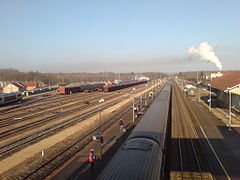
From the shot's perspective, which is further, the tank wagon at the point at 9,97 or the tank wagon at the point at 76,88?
the tank wagon at the point at 76,88

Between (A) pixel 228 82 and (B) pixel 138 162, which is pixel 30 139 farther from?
(A) pixel 228 82

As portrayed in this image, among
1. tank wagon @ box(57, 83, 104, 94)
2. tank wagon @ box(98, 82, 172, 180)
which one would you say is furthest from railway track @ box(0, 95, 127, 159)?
tank wagon @ box(57, 83, 104, 94)

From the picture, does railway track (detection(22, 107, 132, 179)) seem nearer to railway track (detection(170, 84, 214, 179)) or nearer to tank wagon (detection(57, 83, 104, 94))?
railway track (detection(170, 84, 214, 179))

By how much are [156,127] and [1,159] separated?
14.9 m

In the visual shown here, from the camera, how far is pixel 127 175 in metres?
7.46

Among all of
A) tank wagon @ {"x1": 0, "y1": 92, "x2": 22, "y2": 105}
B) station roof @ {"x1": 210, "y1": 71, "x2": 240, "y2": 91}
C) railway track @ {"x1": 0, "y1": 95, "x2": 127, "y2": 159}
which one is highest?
station roof @ {"x1": 210, "y1": 71, "x2": 240, "y2": 91}

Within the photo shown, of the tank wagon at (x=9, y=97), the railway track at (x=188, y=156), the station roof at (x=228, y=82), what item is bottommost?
the railway track at (x=188, y=156)

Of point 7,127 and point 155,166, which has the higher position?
point 155,166

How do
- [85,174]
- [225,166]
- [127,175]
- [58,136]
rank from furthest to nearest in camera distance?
[58,136] < [225,166] < [85,174] < [127,175]

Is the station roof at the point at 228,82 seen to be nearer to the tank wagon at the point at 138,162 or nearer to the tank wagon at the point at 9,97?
the tank wagon at the point at 138,162

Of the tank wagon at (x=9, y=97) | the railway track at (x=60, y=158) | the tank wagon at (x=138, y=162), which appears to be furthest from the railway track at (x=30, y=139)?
the tank wagon at (x=9, y=97)

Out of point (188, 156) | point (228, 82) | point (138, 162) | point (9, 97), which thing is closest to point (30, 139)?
point (188, 156)

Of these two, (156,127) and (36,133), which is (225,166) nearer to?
(156,127)

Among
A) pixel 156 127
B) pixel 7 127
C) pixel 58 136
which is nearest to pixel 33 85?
pixel 7 127
